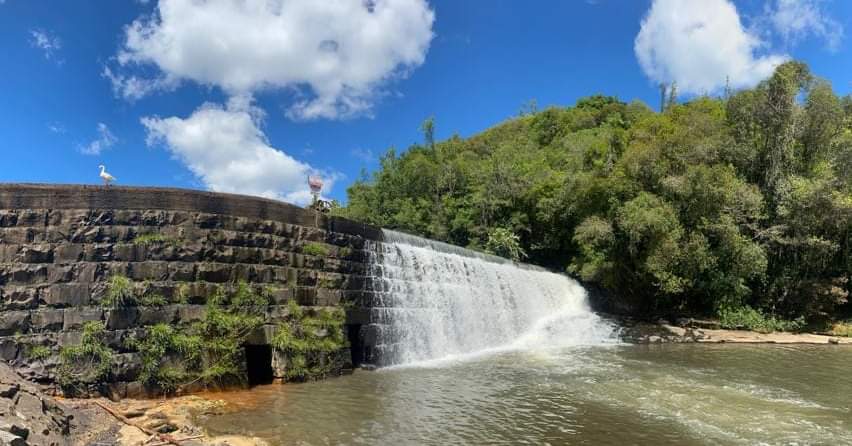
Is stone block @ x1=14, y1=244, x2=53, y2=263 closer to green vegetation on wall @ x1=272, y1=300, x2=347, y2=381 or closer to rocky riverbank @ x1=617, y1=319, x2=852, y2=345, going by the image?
green vegetation on wall @ x1=272, y1=300, x2=347, y2=381

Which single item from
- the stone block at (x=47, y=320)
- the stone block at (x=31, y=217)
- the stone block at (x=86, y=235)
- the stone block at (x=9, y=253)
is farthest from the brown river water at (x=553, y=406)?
the stone block at (x=31, y=217)

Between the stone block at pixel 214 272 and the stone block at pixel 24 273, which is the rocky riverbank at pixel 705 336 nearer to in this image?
the stone block at pixel 214 272

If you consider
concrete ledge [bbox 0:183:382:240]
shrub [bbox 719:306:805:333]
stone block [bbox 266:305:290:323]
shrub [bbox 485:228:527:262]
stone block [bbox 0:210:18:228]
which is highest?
shrub [bbox 485:228:527:262]

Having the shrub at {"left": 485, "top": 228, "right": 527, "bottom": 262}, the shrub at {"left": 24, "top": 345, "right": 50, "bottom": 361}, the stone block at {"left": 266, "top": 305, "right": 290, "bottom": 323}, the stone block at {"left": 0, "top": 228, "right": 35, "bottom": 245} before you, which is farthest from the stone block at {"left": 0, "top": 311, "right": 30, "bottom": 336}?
the shrub at {"left": 485, "top": 228, "right": 527, "bottom": 262}

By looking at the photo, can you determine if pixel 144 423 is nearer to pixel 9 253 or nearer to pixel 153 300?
pixel 153 300

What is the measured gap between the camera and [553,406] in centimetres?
1084

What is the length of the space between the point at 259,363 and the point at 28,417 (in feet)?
18.3

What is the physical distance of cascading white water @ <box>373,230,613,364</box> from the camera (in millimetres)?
16500

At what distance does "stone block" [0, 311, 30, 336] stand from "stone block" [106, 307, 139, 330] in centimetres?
133

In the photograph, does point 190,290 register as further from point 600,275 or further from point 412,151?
point 412,151

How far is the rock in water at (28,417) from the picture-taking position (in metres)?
6.14

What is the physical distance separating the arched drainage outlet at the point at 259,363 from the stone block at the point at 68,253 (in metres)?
3.88

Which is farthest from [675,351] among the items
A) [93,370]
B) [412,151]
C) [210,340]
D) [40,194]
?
[412,151]

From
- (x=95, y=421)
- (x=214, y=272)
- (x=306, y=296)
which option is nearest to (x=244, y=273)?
(x=214, y=272)
